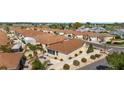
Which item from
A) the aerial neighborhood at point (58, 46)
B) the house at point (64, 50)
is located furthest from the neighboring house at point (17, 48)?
the house at point (64, 50)

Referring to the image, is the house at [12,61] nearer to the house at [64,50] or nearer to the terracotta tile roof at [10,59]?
the terracotta tile roof at [10,59]

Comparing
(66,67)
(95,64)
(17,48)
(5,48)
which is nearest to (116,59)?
(95,64)

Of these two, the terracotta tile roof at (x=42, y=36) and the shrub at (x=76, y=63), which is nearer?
the shrub at (x=76, y=63)

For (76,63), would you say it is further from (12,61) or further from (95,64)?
(12,61)

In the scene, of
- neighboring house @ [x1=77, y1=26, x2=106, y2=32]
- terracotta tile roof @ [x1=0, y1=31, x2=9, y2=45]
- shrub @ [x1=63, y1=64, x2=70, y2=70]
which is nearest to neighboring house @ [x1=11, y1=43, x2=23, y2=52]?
terracotta tile roof @ [x1=0, y1=31, x2=9, y2=45]

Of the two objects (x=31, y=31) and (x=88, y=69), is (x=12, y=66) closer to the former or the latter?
(x=31, y=31)

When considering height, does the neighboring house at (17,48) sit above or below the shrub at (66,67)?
above

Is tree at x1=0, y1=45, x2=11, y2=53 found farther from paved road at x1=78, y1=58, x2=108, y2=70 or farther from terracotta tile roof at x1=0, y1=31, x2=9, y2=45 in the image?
paved road at x1=78, y1=58, x2=108, y2=70
